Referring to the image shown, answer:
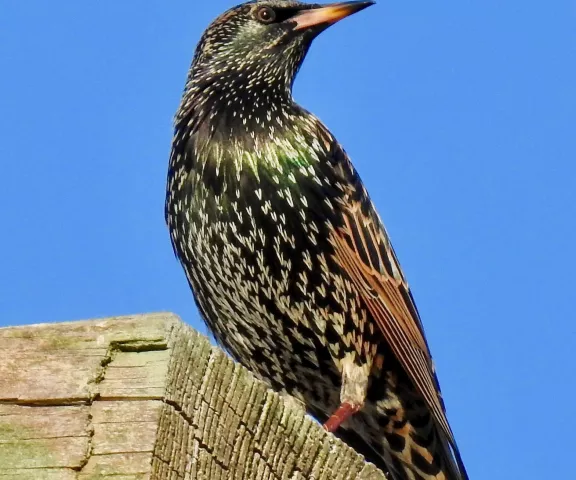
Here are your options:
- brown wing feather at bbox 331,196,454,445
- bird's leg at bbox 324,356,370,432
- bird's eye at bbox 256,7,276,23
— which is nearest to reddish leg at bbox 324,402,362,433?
bird's leg at bbox 324,356,370,432

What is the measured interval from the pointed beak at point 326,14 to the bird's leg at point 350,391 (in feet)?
4.29

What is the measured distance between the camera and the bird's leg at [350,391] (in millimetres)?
3760

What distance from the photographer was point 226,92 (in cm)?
428

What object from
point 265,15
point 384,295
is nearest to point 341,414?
point 384,295

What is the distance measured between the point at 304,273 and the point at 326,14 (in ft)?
3.82

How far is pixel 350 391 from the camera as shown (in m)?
3.83

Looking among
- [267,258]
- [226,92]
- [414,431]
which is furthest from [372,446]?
→ [226,92]

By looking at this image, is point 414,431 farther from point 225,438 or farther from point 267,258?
point 225,438

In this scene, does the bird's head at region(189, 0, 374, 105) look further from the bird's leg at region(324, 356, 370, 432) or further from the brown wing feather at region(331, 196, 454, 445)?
the bird's leg at region(324, 356, 370, 432)

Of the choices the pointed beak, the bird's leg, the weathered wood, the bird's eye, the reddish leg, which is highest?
the bird's eye

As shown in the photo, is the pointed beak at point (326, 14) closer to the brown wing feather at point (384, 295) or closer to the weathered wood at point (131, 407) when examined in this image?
the brown wing feather at point (384, 295)

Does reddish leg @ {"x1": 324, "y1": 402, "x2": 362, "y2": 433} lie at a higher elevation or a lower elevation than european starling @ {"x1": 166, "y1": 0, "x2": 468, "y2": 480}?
lower

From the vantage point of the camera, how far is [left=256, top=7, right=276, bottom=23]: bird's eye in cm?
450

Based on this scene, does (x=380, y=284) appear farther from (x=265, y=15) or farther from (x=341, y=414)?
(x=265, y=15)
